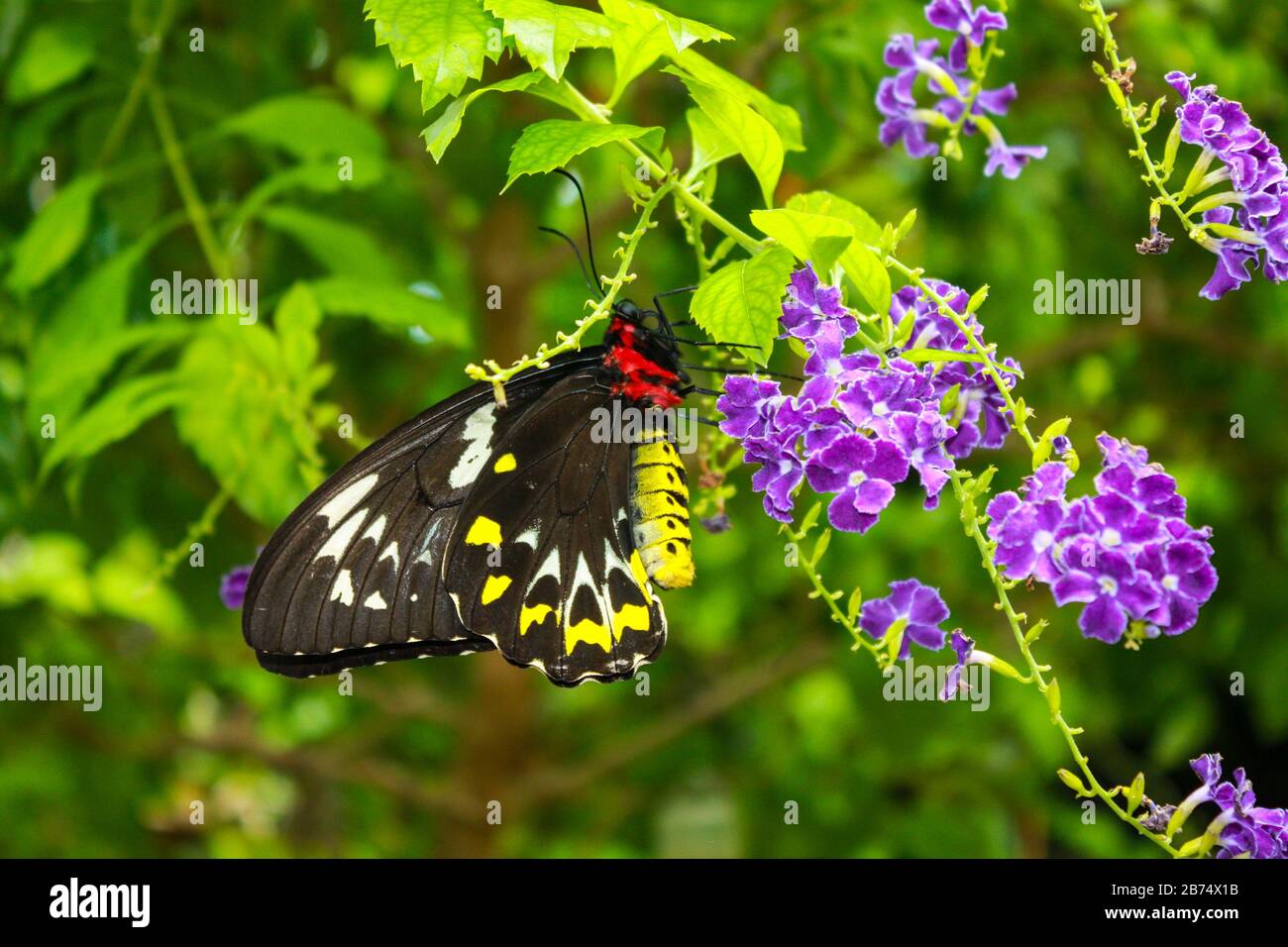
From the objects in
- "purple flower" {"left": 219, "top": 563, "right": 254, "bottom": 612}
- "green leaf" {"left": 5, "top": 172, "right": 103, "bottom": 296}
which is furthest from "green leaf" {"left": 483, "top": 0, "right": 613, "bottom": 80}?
"purple flower" {"left": 219, "top": 563, "right": 254, "bottom": 612}

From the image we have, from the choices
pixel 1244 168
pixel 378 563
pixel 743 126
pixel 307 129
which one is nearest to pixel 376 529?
pixel 378 563

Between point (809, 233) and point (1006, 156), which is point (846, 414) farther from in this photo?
point (1006, 156)

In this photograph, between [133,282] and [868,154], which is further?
[868,154]

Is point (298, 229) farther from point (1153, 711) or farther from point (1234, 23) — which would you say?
point (1153, 711)

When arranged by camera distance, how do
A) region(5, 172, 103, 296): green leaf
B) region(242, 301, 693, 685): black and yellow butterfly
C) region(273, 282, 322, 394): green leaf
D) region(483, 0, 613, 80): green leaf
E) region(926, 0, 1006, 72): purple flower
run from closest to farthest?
region(483, 0, 613, 80): green leaf → region(926, 0, 1006, 72): purple flower → region(242, 301, 693, 685): black and yellow butterfly → region(273, 282, 322, 394): green leaf → region(5, 172, 103, 296): green leaf

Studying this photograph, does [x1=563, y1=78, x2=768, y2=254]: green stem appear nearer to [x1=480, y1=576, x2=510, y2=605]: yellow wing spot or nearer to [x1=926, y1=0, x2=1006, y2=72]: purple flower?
[x1=926, y1=0, x2=1006, y2=72]: purple flower
